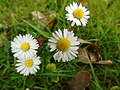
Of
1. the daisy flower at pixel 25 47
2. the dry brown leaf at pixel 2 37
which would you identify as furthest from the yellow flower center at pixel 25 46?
the dry brown leaf at pixel 2 37

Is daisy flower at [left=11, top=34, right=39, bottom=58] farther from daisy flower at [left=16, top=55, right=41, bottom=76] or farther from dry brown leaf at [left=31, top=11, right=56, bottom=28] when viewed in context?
dry brown leaf at [left=31, top=11, right=56, bottom=28]

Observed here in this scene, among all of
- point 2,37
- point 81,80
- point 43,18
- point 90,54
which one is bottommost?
point 81,80

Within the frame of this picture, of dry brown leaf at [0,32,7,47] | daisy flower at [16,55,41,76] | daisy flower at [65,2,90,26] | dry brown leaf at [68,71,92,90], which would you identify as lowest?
dry brown leaf at [68,71,92,90]

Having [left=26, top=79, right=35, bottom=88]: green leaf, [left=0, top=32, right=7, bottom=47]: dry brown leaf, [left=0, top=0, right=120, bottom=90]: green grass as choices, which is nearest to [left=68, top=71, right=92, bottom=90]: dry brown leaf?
[left=0, top=0, right=120, bottom=90]: green grass

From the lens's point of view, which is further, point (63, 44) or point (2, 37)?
point (2, 37)

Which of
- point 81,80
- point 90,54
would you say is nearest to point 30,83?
point 81,80

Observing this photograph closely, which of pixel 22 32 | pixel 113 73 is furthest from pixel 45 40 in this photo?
pixel 113 73

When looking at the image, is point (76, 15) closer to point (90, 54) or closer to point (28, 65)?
point (90, 54)
